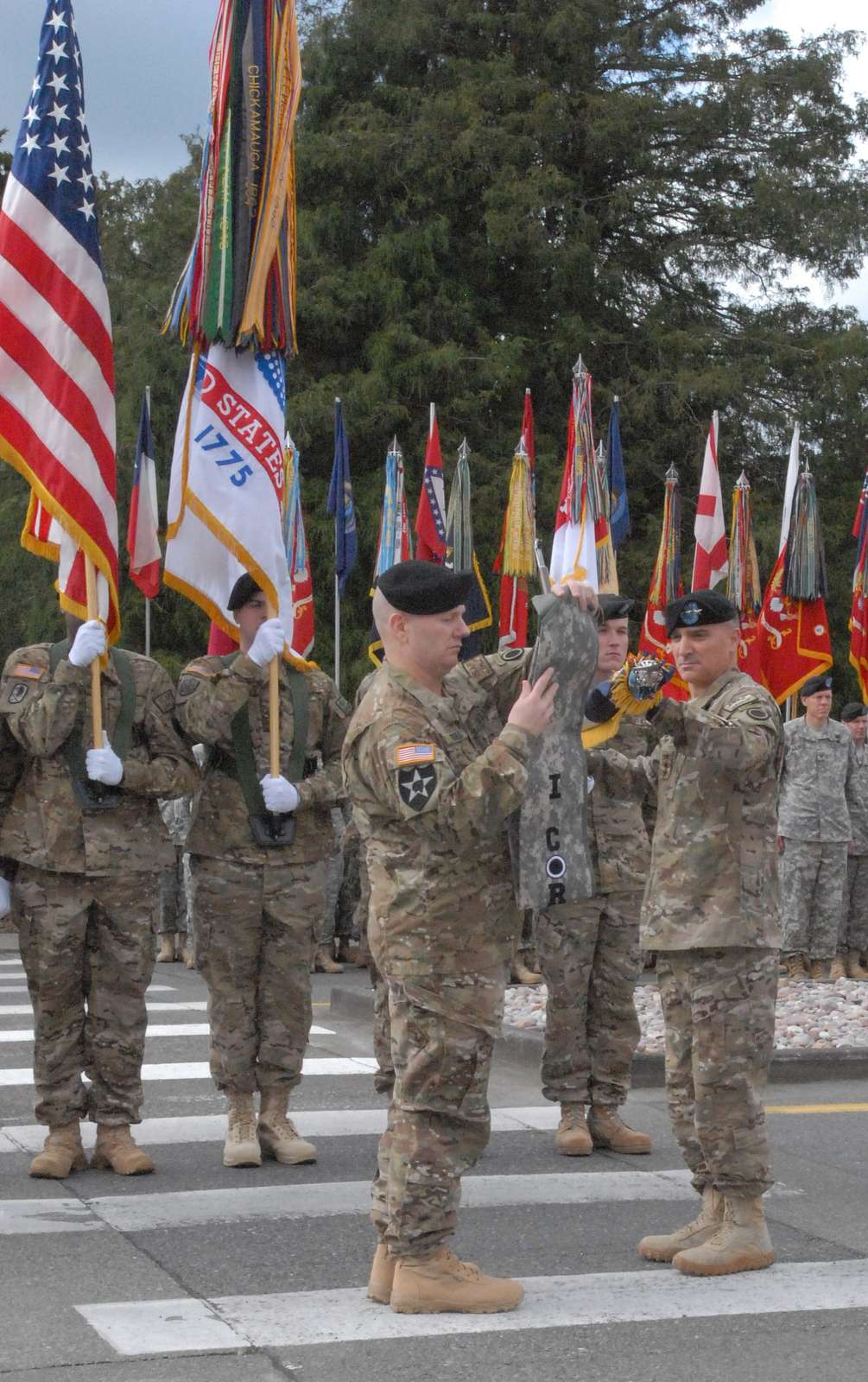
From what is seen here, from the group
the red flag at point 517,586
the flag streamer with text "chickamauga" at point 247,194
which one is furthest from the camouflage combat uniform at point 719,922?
the red flag at point 517,586

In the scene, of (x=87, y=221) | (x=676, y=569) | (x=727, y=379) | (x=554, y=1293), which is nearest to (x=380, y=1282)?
(x=554, y=1293)

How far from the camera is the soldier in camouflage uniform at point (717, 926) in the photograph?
5.43 metres

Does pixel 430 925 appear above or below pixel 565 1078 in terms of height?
above

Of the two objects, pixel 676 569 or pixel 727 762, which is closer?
pixel 727 762

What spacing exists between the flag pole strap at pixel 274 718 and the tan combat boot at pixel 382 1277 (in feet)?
7.62

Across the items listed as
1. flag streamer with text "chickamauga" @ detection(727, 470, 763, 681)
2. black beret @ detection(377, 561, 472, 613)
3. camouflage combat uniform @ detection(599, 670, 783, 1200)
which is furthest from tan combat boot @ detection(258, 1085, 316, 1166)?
flag streamer with text "chickamauga" @ detection(727, 470, 763, 681)

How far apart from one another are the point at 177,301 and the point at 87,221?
2.43 ft

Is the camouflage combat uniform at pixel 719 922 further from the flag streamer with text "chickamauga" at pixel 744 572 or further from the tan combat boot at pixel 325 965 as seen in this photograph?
the flag streamer with text "chickamauga" at pixel 744 572

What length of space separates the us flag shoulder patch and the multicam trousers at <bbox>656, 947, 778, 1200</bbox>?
4.47ft

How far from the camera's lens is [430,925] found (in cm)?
490

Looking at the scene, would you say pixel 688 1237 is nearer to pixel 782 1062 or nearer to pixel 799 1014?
pixel 782 1062

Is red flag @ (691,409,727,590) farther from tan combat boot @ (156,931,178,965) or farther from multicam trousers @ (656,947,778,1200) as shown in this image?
multicam trousers @ (656,947,778,1200)

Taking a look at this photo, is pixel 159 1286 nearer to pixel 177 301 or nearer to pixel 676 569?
pixel 177 301

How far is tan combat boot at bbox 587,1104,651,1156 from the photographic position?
7180 millimetres
